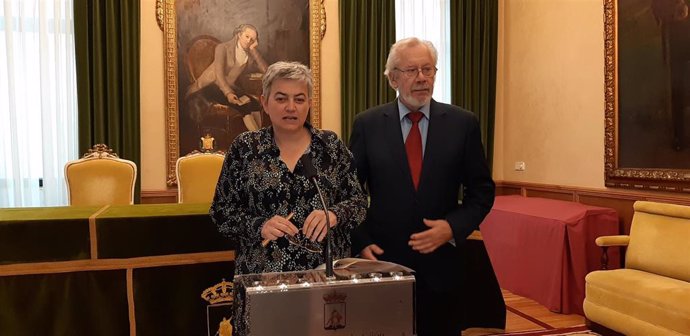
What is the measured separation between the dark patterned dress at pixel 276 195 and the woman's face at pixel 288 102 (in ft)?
0.37

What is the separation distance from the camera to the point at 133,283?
2.54 m

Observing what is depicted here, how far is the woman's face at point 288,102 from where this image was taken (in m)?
1.62

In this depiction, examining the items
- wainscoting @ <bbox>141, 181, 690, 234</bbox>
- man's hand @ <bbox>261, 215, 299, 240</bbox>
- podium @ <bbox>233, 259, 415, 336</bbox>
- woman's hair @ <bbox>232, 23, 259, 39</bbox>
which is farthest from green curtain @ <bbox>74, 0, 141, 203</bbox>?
podium @ <bbox>233, 259, 415, 336</bbox>

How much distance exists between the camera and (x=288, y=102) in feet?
5.33

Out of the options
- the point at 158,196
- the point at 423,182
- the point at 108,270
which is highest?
the point at 423,182

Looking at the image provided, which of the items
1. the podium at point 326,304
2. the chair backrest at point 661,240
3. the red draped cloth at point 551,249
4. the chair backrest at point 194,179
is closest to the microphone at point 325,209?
the podium at point 326,304

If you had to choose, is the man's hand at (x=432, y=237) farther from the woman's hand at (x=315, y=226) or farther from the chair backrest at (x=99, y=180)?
the chair backrest at (x=99, y=180)

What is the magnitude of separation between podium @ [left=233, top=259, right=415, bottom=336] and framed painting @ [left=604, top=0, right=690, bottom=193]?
12.5 ft

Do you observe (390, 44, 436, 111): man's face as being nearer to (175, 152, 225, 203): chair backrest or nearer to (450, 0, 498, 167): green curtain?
(175, 152, 225, 203): chair backrest

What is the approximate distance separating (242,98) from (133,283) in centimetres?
340

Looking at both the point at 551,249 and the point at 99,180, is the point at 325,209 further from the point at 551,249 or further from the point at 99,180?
the point at 551,249

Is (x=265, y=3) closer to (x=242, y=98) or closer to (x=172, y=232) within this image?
(x=242, y=98)

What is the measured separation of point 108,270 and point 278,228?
4.59 ft

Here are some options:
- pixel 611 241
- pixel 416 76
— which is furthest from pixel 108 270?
pixel 611 241
